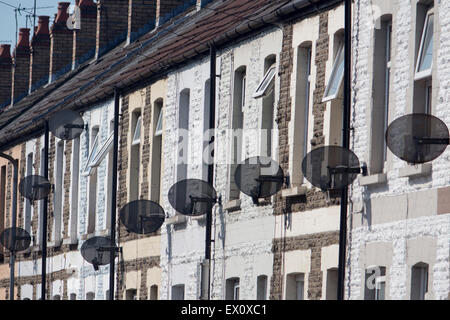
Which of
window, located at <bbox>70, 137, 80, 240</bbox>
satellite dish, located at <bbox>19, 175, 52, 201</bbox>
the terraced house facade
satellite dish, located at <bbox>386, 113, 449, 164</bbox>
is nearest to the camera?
satellite dish, located at <bbox>386, 113, 449, 164</bbox>

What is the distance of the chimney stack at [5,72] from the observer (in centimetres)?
6259

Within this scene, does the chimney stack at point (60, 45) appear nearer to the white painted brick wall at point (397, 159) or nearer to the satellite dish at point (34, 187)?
the satellite dish at point (34, 187)

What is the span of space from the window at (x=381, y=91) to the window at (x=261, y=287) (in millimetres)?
4860

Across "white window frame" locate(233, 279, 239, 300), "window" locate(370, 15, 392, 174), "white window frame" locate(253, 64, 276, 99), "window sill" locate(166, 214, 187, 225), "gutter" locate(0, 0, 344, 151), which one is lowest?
"white window frame" locate(233, 279, 239, 300)

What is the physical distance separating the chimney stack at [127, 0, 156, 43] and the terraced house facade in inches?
1.5

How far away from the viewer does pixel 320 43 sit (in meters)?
27.1

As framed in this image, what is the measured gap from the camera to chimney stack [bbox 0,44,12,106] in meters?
62.6

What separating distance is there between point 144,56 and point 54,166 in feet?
19.3

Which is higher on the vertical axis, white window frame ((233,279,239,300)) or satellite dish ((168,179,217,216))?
satellite dish ((168,179,217,216))

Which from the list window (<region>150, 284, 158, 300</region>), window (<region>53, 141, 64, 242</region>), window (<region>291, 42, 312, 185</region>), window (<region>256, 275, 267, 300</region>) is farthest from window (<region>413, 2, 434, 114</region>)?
window (<region>53, 141, 64, 242</region>)

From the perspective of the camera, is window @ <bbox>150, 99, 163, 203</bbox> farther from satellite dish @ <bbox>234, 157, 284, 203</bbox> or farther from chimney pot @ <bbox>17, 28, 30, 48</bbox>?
chimney pot @ <bbox>17, 28, 30, 48</bbox>
